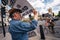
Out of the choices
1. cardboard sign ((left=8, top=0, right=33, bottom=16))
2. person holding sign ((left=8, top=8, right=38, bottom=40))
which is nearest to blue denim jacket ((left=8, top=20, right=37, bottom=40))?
person holding sign ((left=8, top=8, right=38, bottom=40))

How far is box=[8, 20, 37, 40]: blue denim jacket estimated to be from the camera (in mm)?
1798

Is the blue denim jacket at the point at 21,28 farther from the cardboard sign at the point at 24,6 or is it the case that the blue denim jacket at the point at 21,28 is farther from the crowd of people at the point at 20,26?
the cardboard sign at the point at 24,6

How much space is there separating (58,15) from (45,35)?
0.36m

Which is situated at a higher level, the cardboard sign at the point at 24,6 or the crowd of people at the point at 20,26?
the cardboard sign at the point at 24,6

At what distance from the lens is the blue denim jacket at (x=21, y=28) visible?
5.90 feet

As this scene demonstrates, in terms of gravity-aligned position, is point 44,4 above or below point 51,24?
above

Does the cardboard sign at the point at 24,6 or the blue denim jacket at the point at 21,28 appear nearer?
the blue denim jacket at the point at 21,28

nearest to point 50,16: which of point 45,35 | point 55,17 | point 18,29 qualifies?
point 55,17

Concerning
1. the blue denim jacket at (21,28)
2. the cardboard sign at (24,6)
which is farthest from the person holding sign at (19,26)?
the cardboard sign at (24,6)

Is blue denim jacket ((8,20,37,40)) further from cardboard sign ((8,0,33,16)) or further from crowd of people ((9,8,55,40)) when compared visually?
cardboard sign ((8,0,33,16))

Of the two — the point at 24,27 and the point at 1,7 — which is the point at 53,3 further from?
the point at 24,27

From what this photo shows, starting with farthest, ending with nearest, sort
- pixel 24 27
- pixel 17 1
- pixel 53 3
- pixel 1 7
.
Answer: pixel 1 7 → pixel 53 3 → pixel 17 1 → pixel 24 27

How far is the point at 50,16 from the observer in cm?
303

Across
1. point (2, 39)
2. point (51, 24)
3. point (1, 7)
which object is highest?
point (1, 7)
